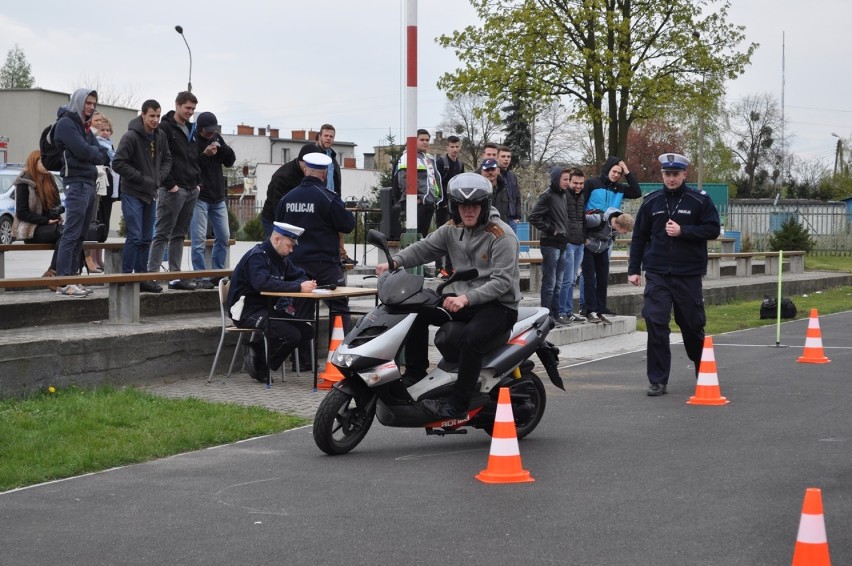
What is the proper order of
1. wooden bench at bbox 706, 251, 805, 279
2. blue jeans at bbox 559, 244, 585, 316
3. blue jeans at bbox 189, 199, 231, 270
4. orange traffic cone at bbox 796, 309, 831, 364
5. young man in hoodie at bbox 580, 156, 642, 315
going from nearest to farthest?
orange traffic cone at bbox 796, 309, 831, 364 < blue jeans at bbox 189, 199, 231, 270 < blue jeans at bbox 559, 244, 585, 316 < young man in hoodie at bbox 580, 156, 642, 315 < wooden bench at bbox 706, 251, 805, 279

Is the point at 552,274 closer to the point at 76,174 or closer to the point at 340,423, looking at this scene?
the point at 76,174

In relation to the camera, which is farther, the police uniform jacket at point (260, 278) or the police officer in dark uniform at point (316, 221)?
the police officer in dark uniform at point (316, 221)

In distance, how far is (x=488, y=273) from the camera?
8.09 m

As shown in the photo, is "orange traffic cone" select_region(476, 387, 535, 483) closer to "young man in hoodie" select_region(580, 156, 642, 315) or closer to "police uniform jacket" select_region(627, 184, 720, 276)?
"police uniform jacket" select_region(627, 184, 720, 276)

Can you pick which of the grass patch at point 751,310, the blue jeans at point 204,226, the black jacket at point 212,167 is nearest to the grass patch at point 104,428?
the blue jeans at point 204,226

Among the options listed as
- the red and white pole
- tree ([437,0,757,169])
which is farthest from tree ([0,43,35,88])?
the red and white pole

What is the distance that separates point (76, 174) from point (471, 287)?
5.78 meters

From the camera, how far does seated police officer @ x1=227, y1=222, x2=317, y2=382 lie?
10.8 metres

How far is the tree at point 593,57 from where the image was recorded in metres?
35.4

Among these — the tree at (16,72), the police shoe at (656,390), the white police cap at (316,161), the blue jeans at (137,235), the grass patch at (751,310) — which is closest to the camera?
the police shoe at (656,390)

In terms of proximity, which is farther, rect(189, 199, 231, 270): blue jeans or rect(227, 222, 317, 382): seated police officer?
rect(189, 199, 231, 270): blue jeans

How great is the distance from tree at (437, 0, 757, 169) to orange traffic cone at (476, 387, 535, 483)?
95.2 ft

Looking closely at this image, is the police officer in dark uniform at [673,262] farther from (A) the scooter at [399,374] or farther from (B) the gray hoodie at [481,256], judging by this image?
(B) the gray hoodie at [481,256]

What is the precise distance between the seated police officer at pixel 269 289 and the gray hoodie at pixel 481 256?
2610 millimetres
